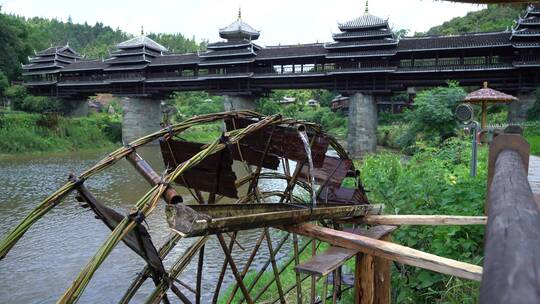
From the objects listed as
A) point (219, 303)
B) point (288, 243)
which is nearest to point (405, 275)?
point (219, 303)

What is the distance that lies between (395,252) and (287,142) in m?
Answer: 1.93

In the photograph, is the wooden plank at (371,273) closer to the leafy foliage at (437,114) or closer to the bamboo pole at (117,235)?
the bamboo pole at (117,235)

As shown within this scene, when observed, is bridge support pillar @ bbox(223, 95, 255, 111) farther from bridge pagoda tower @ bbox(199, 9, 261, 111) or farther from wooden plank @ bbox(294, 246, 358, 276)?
wooden plank @ bbox(294, 246, 358, 276)

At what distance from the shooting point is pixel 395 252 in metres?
2.23

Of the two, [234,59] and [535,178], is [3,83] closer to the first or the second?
[234,59]

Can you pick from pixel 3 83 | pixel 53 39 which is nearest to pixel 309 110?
pixel 3 83

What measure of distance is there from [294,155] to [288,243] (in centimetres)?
589

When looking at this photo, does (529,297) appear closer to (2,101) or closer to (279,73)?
(279,73)

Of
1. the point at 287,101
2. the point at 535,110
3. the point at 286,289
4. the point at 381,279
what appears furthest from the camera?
the point at 287,101

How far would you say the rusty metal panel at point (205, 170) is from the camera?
3.26m

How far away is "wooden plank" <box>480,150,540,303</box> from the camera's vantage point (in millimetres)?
615

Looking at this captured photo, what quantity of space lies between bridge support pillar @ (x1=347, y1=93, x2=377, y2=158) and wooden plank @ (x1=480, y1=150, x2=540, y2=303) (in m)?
23.5

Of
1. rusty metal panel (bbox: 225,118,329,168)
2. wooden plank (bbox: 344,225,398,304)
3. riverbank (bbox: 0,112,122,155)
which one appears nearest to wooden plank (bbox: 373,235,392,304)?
wooden plank (bbox: 344,225,398,304)

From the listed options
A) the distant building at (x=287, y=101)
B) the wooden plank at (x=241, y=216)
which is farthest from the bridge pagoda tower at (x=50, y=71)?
the wooden plank at (x=241, y=216)
